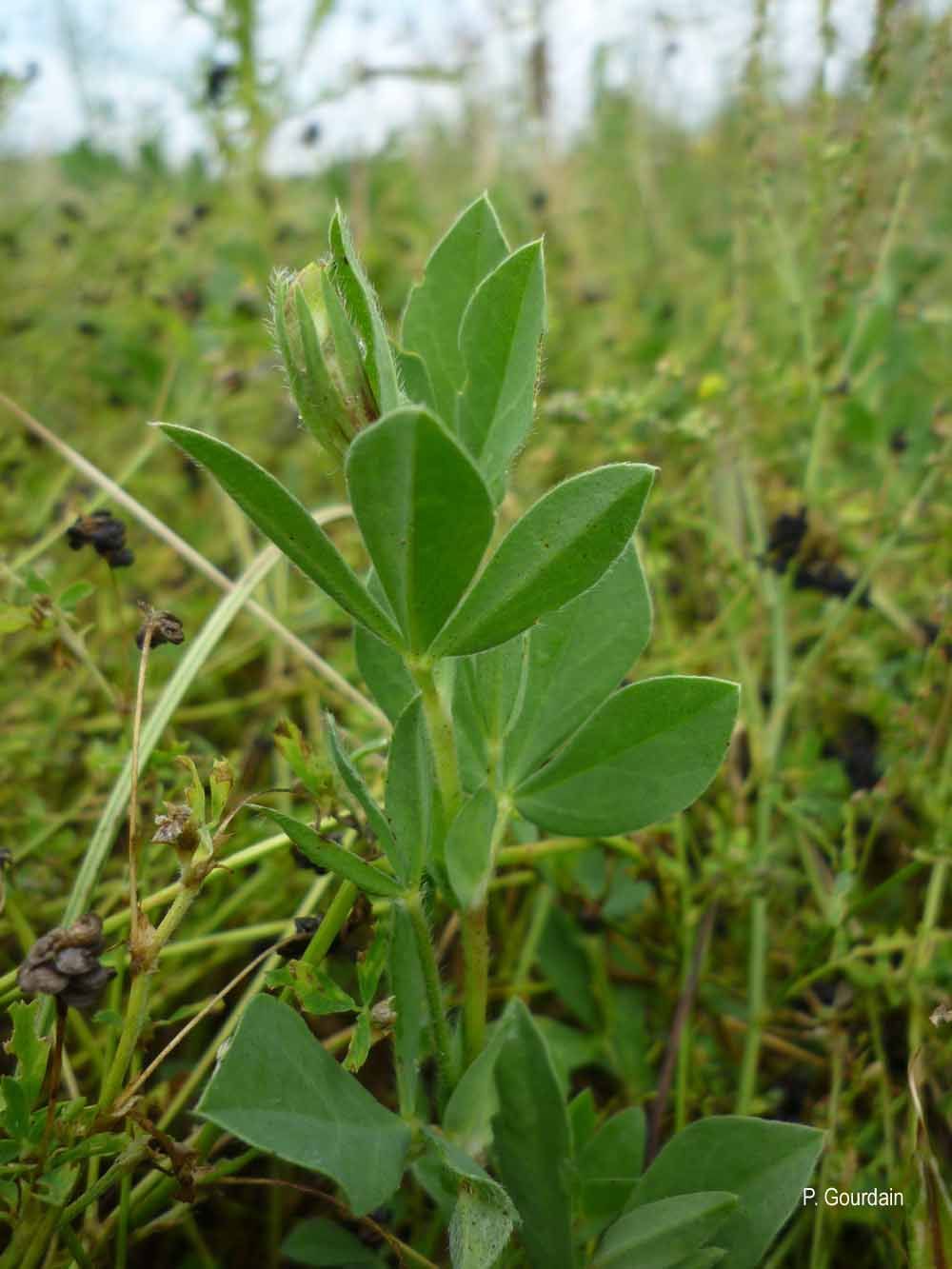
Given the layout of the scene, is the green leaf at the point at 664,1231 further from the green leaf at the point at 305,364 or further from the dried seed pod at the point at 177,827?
the green leaf at the point at 305,364

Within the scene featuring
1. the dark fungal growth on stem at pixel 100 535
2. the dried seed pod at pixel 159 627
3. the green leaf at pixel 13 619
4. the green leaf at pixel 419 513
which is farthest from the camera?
the dark fungal growth on stem at pixel 100 535

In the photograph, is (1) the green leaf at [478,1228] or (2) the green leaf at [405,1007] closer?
(1) the green leaf at [478,1228]

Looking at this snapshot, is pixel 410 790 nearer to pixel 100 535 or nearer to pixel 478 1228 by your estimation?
pixel 478 1228

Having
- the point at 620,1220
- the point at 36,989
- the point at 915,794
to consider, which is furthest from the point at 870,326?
the point at 36,989

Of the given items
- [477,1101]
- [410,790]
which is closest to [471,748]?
[410,790]

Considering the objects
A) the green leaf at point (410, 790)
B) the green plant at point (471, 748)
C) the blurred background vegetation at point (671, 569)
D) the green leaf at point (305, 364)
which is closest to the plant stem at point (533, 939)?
the blurred background vegetation at point (671, 569)

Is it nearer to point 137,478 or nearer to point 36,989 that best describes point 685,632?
point 137,478

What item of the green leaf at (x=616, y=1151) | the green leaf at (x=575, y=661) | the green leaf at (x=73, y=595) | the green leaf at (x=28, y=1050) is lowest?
the green leaf at (x=616, y=1151)
